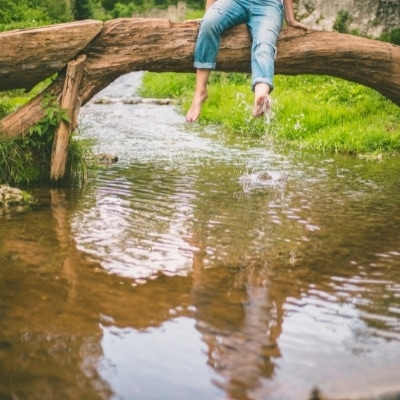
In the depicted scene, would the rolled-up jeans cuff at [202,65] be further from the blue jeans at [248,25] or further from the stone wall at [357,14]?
the stone wall at [357,14]

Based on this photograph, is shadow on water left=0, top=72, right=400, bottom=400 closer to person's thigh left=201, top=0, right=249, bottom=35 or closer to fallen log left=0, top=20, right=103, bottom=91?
fallen log left=0, top=20, right=103, bottom=91

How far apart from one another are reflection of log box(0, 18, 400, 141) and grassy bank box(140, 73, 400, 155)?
7.09ft

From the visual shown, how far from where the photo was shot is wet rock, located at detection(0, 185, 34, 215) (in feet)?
16.7

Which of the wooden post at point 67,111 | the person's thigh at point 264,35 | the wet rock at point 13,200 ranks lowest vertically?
the wet rock at point 13,200

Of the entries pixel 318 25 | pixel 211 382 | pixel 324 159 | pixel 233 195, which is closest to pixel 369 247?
pixel 233 195

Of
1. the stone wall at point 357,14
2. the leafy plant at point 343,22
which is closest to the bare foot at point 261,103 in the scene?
the stone wall at point 357,14

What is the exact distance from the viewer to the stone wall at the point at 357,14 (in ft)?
49.1

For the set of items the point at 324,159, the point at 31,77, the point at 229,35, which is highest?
the point at 229,35

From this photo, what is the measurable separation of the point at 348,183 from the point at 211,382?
437 centimetres

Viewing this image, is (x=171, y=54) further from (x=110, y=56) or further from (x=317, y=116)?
(x=317, y=116)

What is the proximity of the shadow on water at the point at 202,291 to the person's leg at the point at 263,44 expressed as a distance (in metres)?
0.84

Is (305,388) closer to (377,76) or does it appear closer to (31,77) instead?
(31,77)

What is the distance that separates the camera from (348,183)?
6.52 meters

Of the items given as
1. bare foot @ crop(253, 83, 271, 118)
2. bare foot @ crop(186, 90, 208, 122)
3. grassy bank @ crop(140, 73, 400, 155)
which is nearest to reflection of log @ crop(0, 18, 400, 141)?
bare foot @ crop(186, 90, 208, 122)
